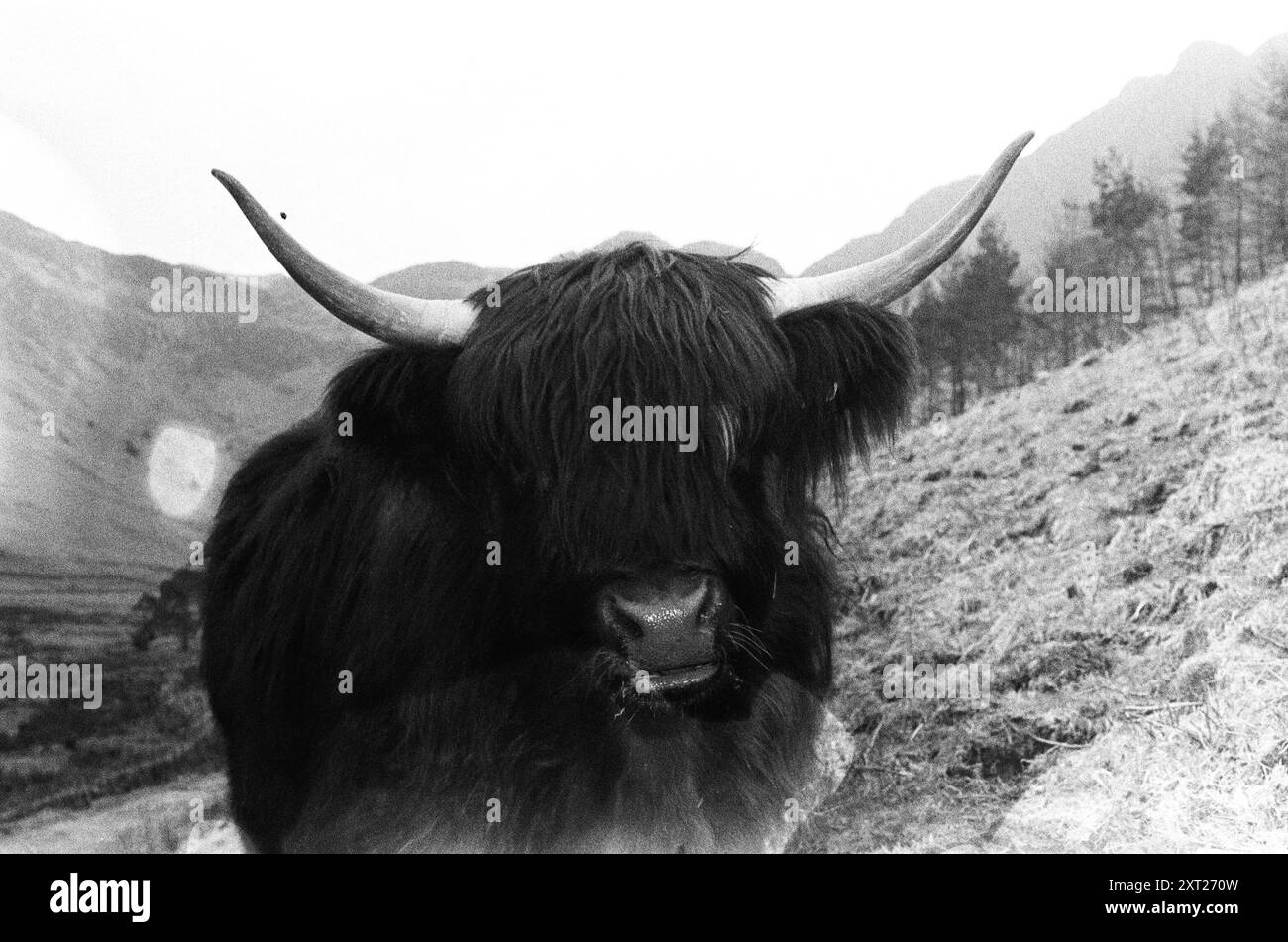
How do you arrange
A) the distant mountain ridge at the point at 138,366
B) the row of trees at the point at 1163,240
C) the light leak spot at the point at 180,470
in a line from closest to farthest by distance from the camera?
1. the distant mountain ridge at the point at 138,366
2. the light leak spot at the point at 180,470
3. the row of trees at the point at 1163,240

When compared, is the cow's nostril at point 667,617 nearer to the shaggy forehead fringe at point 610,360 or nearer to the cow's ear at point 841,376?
the shaggy forehead fringe at point 610,360

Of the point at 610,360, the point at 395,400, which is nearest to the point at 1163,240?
the point at 610,360

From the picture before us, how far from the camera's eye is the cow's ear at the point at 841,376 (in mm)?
2820

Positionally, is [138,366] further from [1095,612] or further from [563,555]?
[1095,612]

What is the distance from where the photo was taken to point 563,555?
2496mm

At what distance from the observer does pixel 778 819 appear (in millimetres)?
3090

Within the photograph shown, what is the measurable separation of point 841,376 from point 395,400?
3.62ft

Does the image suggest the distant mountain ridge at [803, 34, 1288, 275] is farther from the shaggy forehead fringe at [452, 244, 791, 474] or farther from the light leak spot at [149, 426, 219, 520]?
the light leak spot at [149, 426, 219, 520]

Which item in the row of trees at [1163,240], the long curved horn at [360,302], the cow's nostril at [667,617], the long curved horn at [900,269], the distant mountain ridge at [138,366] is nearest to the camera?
the cow's nostril at [667,617]

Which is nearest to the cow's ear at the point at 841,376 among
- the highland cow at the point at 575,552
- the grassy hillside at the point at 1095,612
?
the highland cow at the point at 575,552

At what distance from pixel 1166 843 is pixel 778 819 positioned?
1.05 meters

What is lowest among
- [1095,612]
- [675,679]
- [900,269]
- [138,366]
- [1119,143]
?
[1095,612]
